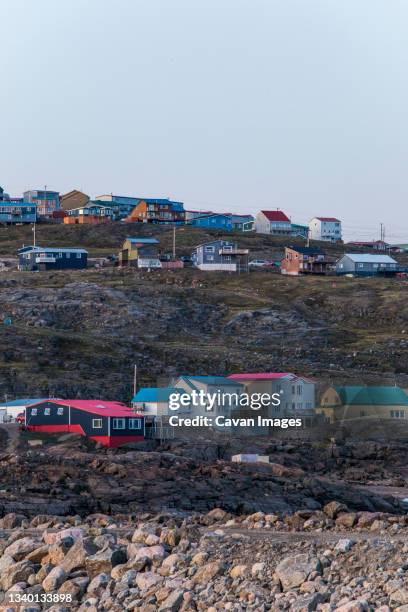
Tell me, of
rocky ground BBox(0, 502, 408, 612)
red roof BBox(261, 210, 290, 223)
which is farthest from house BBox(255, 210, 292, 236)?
rocky ground BBox(0, 502, 408, 612)

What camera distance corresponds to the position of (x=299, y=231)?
7579 inches

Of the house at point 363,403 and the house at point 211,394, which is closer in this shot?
the house at point 211,394

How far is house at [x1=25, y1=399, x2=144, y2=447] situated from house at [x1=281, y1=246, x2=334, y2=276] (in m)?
71.4

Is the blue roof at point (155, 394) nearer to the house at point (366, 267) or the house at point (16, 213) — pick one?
the house at point (366, 267)

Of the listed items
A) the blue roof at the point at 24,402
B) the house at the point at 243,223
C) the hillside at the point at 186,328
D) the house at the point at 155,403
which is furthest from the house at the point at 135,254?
the blue roof at the point at 24,402

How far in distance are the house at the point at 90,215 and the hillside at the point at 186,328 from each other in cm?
4607

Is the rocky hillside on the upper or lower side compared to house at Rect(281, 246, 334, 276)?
lower

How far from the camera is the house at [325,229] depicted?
19212cm

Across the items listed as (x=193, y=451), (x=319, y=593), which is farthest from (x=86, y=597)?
(x=193, y=451)

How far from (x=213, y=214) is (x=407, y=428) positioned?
107 meters

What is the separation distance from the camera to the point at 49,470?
192ft

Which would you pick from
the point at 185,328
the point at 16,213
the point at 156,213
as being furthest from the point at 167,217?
the point at 185,328

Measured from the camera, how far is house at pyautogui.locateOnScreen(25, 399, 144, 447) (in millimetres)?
72375

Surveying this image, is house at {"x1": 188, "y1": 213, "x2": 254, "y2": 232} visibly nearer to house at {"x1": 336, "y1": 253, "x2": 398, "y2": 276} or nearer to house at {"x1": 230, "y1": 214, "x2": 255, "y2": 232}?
house at {"x1": 230, "y1": 214, "x2": 255, "y2": 232}
